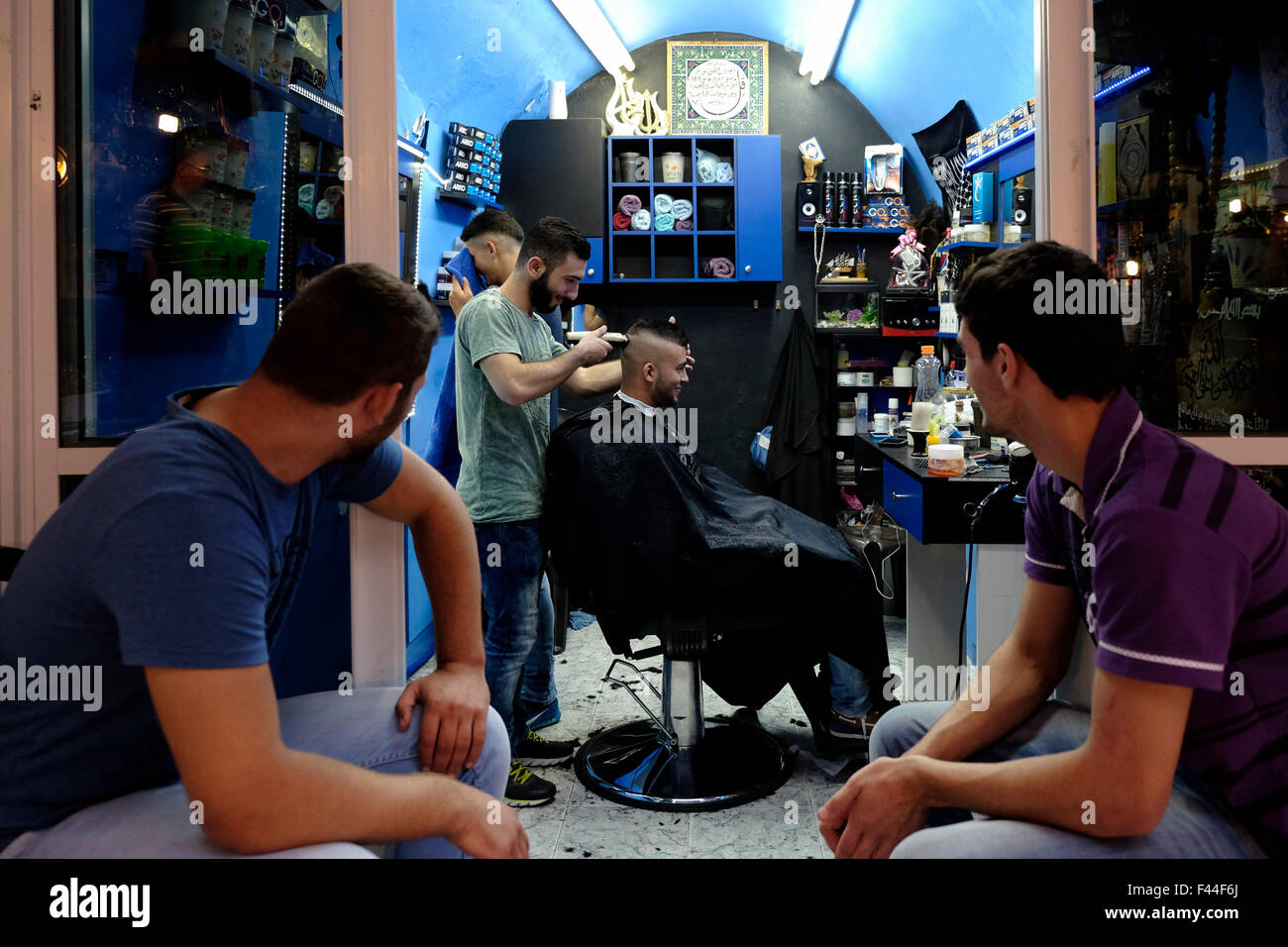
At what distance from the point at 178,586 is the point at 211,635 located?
7 cm

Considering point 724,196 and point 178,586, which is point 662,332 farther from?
point 724,196

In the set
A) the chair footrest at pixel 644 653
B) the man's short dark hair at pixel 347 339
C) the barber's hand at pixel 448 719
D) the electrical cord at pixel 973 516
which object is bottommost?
the chair footrest at pixel 644 653

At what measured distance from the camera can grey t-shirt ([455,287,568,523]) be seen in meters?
2.46

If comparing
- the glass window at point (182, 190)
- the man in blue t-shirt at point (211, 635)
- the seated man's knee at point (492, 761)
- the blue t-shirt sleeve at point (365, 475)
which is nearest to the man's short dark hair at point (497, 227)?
the glass window at point (182, 190)

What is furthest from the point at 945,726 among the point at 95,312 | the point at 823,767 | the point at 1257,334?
the point at 95,312

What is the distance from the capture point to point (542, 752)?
2775mm

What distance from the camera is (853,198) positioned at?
16.5 feet

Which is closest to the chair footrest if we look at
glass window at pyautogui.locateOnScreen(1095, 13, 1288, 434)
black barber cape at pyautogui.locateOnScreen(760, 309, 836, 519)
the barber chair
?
the barber chair

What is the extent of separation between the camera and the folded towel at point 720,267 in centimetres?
494

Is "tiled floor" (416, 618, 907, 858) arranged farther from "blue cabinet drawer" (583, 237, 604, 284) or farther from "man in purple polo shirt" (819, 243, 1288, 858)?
"blue cabinet drawer" (583, 237, 604, 284)

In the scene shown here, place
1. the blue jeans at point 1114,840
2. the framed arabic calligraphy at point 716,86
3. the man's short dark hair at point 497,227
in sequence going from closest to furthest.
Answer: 1. the blue jeans at point 1114,840
2. the man's short dark hair at point 497,227
3. the framed arabic calligraphy at point 716,86

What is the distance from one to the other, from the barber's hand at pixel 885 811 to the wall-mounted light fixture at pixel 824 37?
12.7 ft

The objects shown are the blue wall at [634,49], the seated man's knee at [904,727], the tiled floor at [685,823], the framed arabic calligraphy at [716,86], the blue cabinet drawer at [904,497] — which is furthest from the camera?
the framed arabic calligraphy at [716,86]

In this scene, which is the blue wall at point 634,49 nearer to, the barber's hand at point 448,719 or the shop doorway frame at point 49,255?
the shop doorway frame at point 49,255
